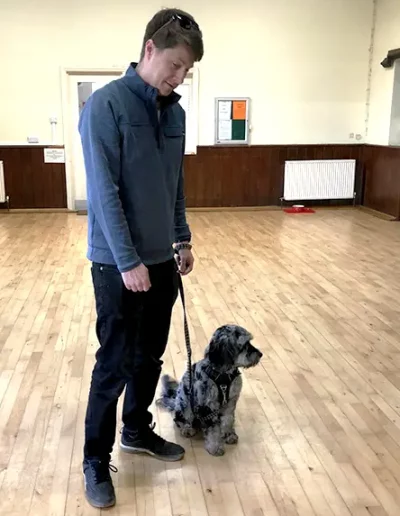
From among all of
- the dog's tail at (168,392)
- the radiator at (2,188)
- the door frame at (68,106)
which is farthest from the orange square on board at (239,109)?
the dog's tail at (168,392)

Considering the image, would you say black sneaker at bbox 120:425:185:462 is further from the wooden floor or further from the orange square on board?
the orange square on board

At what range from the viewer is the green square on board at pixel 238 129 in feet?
26.3

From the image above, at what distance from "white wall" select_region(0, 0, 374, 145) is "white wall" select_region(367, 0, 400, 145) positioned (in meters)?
0.17

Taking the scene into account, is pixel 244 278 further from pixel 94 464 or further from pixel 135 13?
pixel 135 13

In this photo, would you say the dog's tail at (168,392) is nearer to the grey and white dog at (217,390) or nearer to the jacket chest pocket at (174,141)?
the grey and white dog at (217,390)

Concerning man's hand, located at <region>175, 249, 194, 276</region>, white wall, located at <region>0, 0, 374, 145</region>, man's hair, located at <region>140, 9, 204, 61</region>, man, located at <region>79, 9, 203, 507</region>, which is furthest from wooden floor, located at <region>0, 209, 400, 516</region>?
white wall, located at <region>0, 0, 374, 145</region>

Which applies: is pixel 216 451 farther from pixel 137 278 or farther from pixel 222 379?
pixel 137 278

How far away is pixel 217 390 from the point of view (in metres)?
2.15

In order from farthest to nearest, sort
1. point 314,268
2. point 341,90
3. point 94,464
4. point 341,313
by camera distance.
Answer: point 341,90 → point 314,268 → point 341,313 → point 94,464

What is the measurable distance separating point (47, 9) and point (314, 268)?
5186mm

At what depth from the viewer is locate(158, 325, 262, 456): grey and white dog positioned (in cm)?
209

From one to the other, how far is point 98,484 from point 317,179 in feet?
22.9

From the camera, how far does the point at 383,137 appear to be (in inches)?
307

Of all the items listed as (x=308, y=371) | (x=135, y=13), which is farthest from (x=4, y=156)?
(x=308, y=371)
